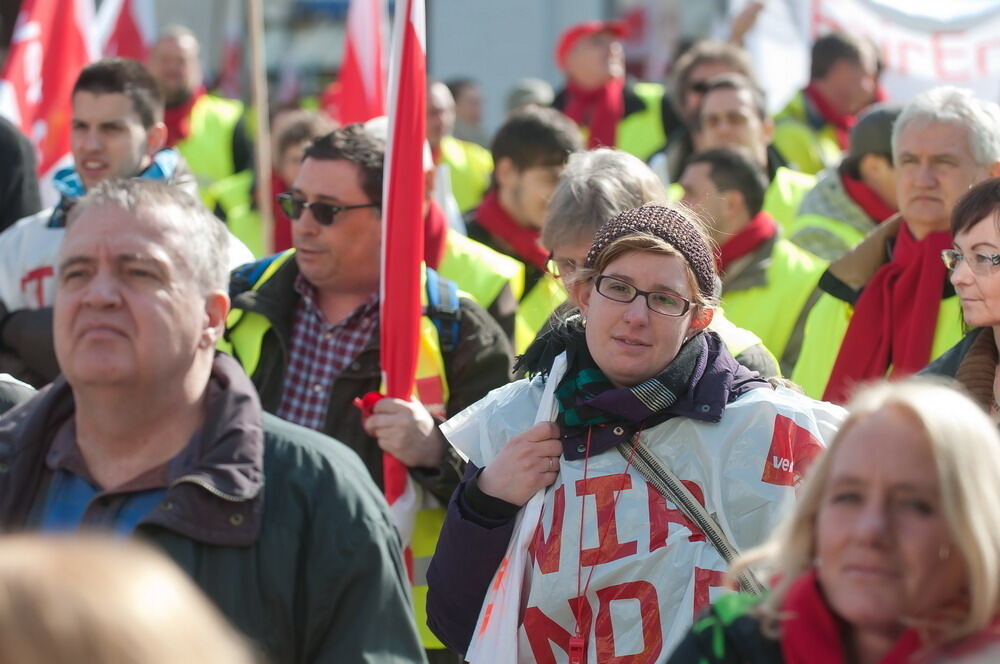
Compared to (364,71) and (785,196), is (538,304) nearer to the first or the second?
(785,196)

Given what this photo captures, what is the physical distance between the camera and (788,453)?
365cm

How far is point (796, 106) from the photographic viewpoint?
9039mm

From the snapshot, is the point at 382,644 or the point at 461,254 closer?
the point at 382,644

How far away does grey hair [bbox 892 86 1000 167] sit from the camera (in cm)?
514

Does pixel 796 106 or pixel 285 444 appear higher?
pixel 796 106

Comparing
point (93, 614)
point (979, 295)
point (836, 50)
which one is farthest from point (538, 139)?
point (93, 614)

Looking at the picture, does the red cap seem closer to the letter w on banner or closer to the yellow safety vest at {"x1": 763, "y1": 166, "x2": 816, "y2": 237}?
the yellow safety vest at {"x1": 763, "y1": 166, "x2": 816, "y2": 237}

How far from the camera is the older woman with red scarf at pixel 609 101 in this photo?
32.2ft

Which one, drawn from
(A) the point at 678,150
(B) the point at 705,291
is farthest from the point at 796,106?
(B) the point at 705,291

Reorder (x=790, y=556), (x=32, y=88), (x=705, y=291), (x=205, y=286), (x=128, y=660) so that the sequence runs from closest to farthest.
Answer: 1. (x=128, y=660)
2. (x=790, y=556)
3. (x=205, y=286)
4. (x=705, y=291)
5. (x=32, y=88)

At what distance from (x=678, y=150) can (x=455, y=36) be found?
29.0ft

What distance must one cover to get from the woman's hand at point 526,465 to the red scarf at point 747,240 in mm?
2312

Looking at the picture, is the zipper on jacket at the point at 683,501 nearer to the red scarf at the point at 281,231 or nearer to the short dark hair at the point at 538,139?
the short dark hair at the point at 538,139

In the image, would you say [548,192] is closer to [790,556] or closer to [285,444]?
[285,444]
